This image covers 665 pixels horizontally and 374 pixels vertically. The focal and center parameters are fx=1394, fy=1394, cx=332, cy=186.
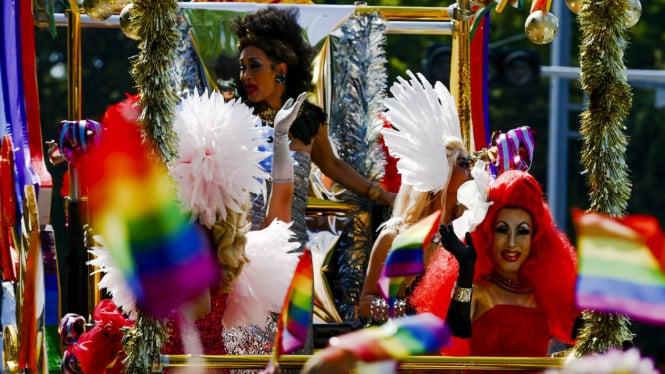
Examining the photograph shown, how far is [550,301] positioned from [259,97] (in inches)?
62.4

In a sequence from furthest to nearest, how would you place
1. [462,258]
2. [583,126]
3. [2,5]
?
1. [2,5]
2. [462,258]
3. [583,126]

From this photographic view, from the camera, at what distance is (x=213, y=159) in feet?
13.8

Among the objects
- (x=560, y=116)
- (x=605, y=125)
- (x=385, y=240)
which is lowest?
(x=560, y=116)

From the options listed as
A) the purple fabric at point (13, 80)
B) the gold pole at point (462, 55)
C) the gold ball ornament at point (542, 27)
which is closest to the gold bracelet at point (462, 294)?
the gold ball ornament at point (542, 27)

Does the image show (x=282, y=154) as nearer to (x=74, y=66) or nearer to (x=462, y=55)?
(x=74, y=66)

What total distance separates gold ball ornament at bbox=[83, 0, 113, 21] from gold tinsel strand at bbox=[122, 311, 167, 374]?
1924 millimetres

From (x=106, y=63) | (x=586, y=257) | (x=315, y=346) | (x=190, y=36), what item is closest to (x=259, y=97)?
(x=190, y=36)

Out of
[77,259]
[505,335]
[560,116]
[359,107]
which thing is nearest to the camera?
[505,335]

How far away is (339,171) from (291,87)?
0.46 metres

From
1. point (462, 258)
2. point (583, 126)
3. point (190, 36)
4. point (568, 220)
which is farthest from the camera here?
point (568, 220)

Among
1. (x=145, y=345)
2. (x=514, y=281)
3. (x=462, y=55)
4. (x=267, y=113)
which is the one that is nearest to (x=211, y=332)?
(x=145, y=345)

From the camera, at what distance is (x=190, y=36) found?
6.20 meters

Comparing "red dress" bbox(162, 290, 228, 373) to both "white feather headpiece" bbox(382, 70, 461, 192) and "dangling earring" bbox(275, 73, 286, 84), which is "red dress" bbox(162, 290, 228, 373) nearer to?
"white feather headpiece" bbox(382, 70, 461, 192)

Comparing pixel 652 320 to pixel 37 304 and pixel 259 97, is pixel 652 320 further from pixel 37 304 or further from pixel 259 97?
pixel 259 97
